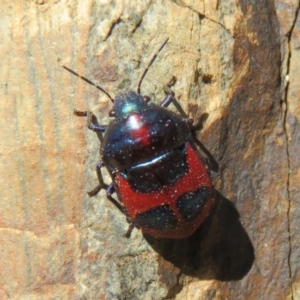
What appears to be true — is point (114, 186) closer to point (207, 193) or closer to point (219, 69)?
point (207, 193)

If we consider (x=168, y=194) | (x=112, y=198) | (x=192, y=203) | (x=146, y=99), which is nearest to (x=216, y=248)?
(x=192, y=203)

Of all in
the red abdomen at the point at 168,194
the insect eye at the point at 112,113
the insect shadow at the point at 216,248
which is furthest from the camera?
the insect shadow at the point at 216,248

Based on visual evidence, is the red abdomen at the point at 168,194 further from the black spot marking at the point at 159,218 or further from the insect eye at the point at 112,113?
the insect eye at the point at 112,113

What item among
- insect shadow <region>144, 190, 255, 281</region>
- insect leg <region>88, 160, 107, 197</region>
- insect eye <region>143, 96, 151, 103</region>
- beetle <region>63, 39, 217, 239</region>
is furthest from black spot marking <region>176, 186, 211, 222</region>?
insect eye <region>143, 96, 151, 103</region>

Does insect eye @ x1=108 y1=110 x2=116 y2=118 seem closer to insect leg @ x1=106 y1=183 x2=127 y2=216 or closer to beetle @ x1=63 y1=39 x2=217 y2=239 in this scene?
beetle @ x1=63 y1=39 x2=217 y2=239

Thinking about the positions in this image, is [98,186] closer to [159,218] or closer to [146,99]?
[159,218]

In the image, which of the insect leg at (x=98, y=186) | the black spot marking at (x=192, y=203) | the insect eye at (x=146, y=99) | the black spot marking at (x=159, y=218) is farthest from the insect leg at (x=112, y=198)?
the insect eye at (x=146, y=99)
